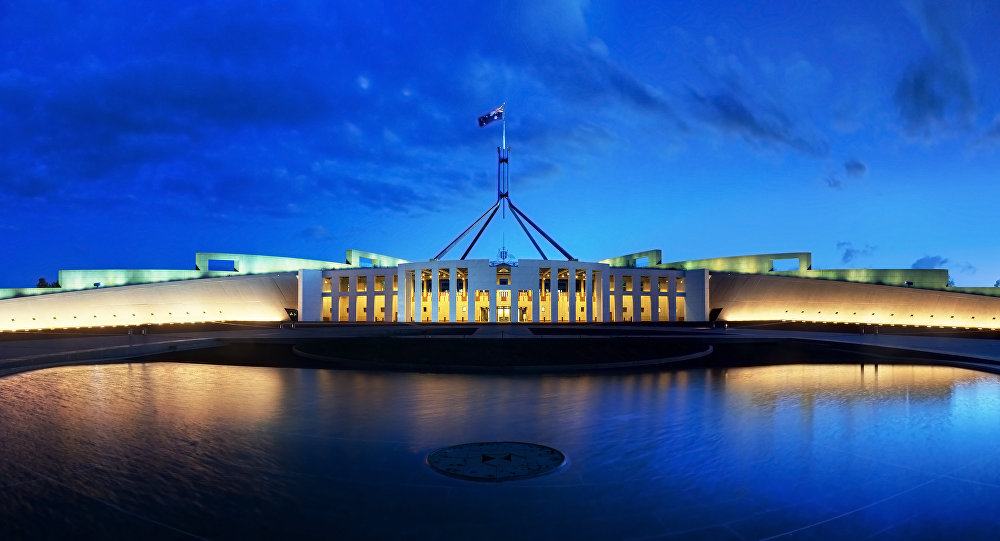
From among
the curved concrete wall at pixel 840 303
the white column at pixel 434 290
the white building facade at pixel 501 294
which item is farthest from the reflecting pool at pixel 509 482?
the curved concrete wall at pixel 840 303

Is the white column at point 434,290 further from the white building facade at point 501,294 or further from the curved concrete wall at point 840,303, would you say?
the curved concrete wall at point 840,303

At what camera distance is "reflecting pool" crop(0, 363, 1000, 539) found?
559cm

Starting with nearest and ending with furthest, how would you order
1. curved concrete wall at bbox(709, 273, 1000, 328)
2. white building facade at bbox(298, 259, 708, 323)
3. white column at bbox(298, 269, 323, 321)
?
curved concrete wall at bbox(709, 273, 1000, 328) → white building facade at bbox(298, 259, 708, 323) → white column at bbox(298, 269, 323, 321)

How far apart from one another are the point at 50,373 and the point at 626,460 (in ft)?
61.4

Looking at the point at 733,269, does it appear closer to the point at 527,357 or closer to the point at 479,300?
the point at 479,300

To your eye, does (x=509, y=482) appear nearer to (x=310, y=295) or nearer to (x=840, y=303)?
(x=310, y=295)

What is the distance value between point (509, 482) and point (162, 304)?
199ft

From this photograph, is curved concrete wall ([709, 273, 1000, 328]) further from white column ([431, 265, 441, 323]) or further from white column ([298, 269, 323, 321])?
white column ([298, 269, 323, 321])

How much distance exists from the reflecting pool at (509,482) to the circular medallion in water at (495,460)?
210mm

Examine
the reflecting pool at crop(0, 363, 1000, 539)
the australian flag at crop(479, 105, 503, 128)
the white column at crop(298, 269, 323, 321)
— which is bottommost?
the reflecting pool at crop(0, 363, 1000, 539)

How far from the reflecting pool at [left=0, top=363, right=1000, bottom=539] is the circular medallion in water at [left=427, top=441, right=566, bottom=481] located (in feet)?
0.69

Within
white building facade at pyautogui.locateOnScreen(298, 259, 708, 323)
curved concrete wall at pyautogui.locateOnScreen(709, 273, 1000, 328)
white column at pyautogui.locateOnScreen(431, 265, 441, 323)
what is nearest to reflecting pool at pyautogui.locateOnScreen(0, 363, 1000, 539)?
white building facade at pyautogui.locateOnScreen(298, 259, 708, 323)

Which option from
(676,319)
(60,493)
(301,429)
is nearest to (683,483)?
(301,429)

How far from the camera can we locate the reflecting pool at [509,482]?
5586mm
